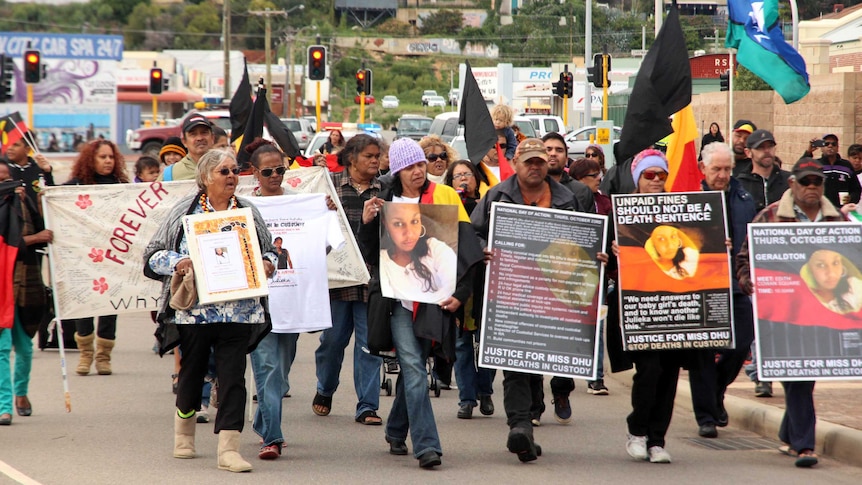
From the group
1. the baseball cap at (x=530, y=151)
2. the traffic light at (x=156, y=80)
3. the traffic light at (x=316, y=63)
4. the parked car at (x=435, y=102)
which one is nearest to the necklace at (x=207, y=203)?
the baseball cap at (x=530, y=151)

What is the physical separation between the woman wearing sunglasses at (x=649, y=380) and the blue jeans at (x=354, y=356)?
1.97 metres

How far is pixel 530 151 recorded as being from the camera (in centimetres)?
743

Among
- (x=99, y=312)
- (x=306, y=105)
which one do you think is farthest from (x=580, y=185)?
(x=306, y=105)

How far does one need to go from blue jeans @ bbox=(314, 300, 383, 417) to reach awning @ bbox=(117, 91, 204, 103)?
204ft

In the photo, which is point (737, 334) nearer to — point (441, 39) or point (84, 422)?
point (84, 422)

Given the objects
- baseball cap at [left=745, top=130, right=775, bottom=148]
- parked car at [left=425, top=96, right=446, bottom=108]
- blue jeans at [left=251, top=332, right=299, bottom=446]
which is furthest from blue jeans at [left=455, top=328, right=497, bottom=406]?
parked car at [left=425, top=96, right=446, bottom=108]

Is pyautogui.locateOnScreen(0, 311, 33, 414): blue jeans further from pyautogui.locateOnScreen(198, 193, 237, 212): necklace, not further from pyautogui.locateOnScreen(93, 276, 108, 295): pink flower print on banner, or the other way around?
pyautogui.locateOnScreen(198, 193, 237, 212): necklace

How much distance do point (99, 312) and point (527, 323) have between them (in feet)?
12.4

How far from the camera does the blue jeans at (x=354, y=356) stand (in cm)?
872

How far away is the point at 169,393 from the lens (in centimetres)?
1000

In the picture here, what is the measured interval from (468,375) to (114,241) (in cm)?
316

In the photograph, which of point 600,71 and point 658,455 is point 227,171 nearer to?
point 658,455

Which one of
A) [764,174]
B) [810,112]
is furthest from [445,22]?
[764,174]

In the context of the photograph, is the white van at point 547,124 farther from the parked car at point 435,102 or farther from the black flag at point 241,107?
the parked car at point 435,102
